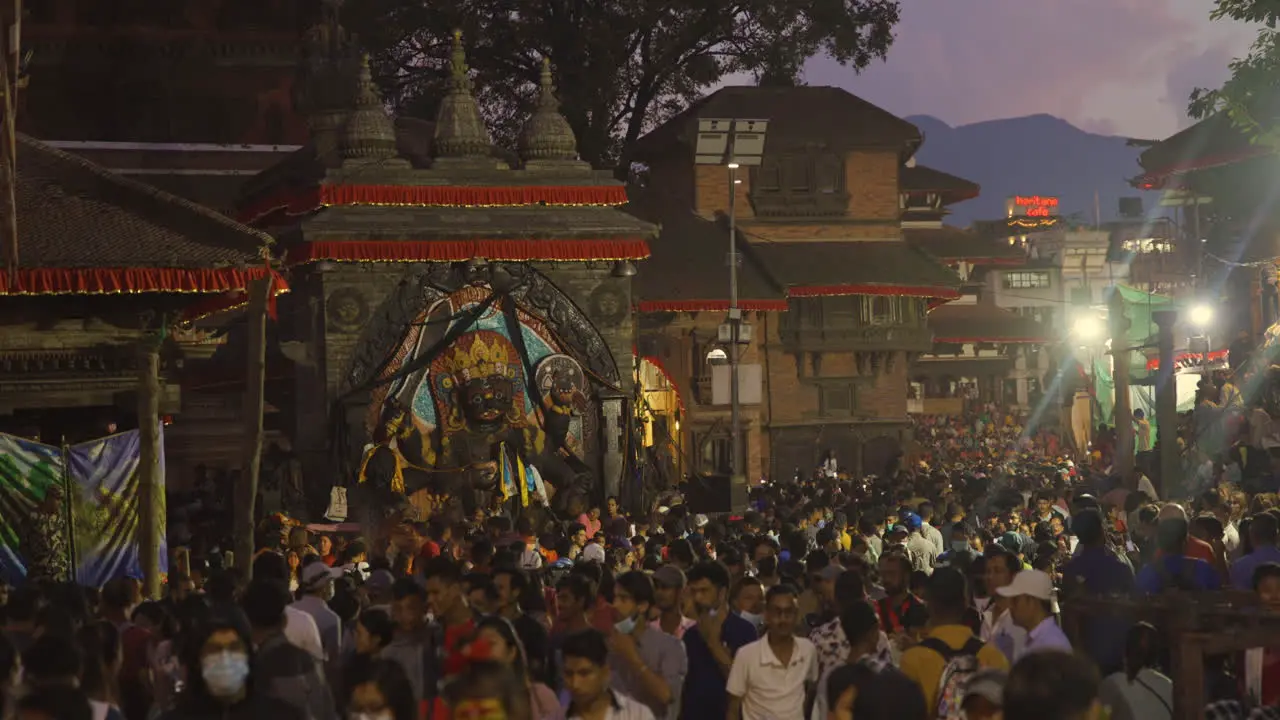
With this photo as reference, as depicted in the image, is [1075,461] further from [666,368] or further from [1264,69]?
[1264,69]

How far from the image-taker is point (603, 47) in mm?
48500

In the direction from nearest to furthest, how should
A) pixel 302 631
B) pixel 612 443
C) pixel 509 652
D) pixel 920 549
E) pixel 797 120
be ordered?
pixel 509 652 < pixel 302 631 < pixel 920 549 < pixel 612 443 < pixel 797 120

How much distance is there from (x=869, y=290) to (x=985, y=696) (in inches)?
1703

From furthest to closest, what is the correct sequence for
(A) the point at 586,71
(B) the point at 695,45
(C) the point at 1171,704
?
(B) the point at 695,45
(A) the point at 586,71
(C) the point at 1171,704

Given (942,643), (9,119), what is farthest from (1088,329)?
(942,643)

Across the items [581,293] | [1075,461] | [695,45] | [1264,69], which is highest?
[695,45]

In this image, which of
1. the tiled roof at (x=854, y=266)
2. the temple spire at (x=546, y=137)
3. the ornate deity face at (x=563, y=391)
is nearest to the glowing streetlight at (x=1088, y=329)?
the tiled roof at (x=854, y=266)

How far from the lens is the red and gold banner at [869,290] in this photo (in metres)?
50.8

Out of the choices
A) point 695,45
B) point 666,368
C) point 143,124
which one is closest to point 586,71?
point 695,45

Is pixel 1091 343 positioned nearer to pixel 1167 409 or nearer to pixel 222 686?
pixel 1167 409

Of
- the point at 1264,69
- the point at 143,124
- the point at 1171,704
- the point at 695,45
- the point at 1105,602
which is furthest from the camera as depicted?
the point at 695,45

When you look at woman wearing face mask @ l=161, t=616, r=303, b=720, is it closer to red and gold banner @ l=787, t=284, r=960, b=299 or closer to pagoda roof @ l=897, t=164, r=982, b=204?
red and gold banner @ l=787, t=284, r=960, b=299

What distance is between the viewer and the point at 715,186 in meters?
53.5

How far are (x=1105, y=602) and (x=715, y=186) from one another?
137ft
